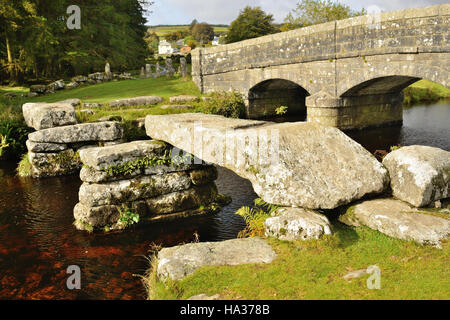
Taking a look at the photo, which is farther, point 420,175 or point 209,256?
point 420,175

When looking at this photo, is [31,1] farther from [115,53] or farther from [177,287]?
[177,287]

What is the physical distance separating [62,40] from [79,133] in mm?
25964

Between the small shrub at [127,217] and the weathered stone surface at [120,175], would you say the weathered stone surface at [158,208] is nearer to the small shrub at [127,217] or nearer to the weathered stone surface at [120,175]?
the small shrub at [127,217]

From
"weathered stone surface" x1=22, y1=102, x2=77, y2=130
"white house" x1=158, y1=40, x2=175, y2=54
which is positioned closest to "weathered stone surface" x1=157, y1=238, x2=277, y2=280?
"weathered stone surface" x1=22, y1=102, x2=77, y2=130

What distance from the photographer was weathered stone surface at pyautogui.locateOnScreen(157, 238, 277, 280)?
5.60 metres

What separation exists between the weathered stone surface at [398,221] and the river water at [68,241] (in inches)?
128

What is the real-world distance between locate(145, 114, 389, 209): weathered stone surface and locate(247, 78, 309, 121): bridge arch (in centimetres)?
1727

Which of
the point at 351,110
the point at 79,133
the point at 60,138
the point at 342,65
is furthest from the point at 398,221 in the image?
the point at 351,110

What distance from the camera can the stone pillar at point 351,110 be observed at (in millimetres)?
19312

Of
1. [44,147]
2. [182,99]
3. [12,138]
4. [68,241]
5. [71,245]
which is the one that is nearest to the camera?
[71,245]

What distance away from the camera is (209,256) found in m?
5.91

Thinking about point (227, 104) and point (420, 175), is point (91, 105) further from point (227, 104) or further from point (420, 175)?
point (420, 175)

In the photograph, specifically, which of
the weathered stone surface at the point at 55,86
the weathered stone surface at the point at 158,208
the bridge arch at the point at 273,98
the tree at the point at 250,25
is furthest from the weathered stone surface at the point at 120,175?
the tree at the point at 250,25

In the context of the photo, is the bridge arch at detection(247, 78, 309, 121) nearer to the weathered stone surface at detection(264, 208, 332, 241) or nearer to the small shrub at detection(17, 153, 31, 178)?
the small shrub at detection(17, 153, 31, 178)
